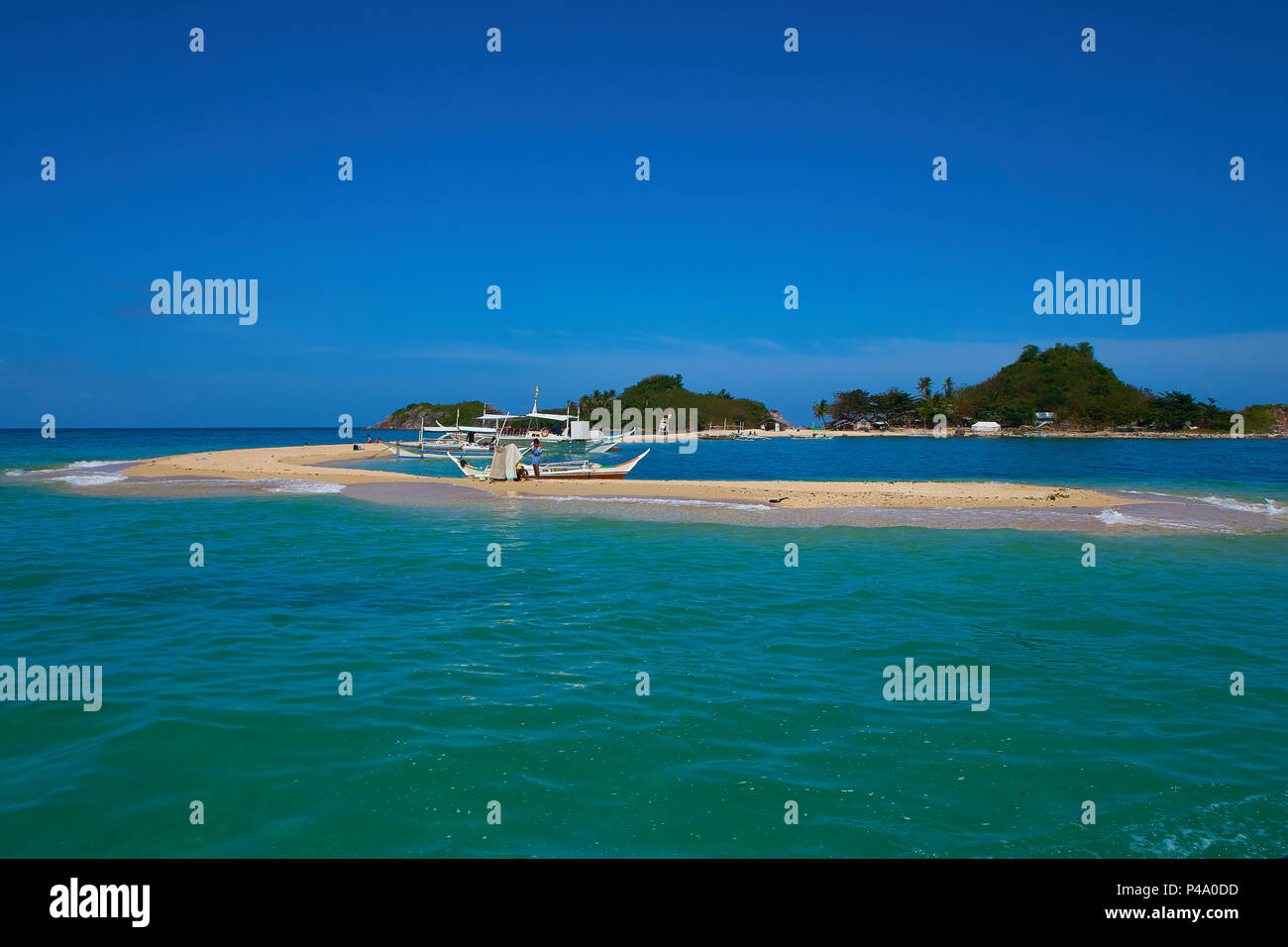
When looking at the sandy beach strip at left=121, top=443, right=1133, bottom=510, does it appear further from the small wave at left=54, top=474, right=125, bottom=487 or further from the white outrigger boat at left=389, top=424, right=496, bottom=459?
the white outrigger boat at left=389, top=424, right=496, bottom=459

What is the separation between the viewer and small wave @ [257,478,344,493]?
112ft

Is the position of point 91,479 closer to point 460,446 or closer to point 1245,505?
point 460,446

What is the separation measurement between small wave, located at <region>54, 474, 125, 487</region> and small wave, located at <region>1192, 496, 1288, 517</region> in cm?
4908

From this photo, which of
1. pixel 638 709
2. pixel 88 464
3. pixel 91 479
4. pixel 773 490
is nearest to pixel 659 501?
pixel 773 490

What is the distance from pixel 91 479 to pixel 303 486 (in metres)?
12.6

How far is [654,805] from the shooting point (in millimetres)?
5859

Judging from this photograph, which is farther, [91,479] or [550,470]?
[550,470]

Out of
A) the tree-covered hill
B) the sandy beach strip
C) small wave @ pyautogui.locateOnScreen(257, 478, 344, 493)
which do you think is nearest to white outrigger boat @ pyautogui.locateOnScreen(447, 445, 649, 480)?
the sandy beach strip

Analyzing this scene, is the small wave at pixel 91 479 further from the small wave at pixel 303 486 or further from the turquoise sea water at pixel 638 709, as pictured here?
the turquoise sea water at pixel 638 709

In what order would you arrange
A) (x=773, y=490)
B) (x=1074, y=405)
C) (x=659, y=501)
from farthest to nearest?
1. (x=1074, y=405)
2. (x=773, y=490)
3. (x=659, y=501)

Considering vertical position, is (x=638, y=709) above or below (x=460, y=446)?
below

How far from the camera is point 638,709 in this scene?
787cm
